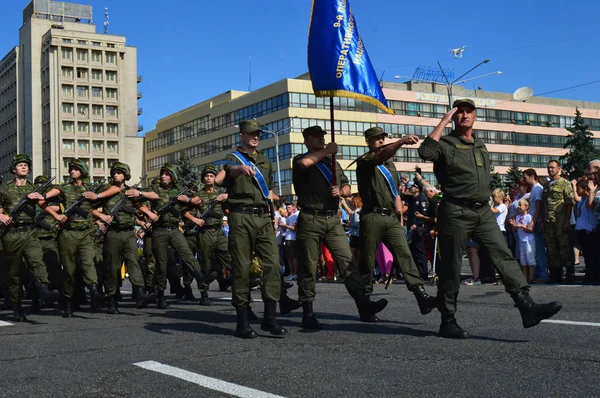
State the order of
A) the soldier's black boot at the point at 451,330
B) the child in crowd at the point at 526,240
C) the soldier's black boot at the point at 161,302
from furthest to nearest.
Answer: the child in crowd at the point at 526,240 → the soldier's black boot at the point at 161,302 → the soldier's black boot at the point at 451,330

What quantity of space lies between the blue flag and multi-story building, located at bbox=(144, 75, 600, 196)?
67.8 metres

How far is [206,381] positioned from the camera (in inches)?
221

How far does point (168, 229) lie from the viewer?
1241 cm

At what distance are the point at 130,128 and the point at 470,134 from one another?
11624 centimetres

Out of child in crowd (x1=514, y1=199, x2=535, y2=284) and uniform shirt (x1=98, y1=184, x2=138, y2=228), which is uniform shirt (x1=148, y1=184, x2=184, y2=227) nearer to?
uniform shirt (x1=98, y1=184, x2=138, y2=228)

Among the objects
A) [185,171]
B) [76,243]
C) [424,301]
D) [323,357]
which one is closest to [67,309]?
[76,243]

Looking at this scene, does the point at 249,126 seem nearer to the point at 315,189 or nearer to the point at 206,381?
the point at 315,189

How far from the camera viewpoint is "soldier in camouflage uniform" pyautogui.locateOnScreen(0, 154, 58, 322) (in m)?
10.7

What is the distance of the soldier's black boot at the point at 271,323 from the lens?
7.94 metres

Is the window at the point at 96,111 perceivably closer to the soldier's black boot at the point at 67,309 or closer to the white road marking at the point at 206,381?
the soldier's black boot at the point at 67,309

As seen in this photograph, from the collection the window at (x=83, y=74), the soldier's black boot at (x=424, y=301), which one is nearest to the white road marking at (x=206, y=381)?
the soldier's black boot at (x=424, y=301)

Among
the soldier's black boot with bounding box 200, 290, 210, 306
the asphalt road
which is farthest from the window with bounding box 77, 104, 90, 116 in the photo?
the asphalt road

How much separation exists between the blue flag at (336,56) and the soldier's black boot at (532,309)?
3149 mm

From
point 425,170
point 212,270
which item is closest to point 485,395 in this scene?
point 212,270
